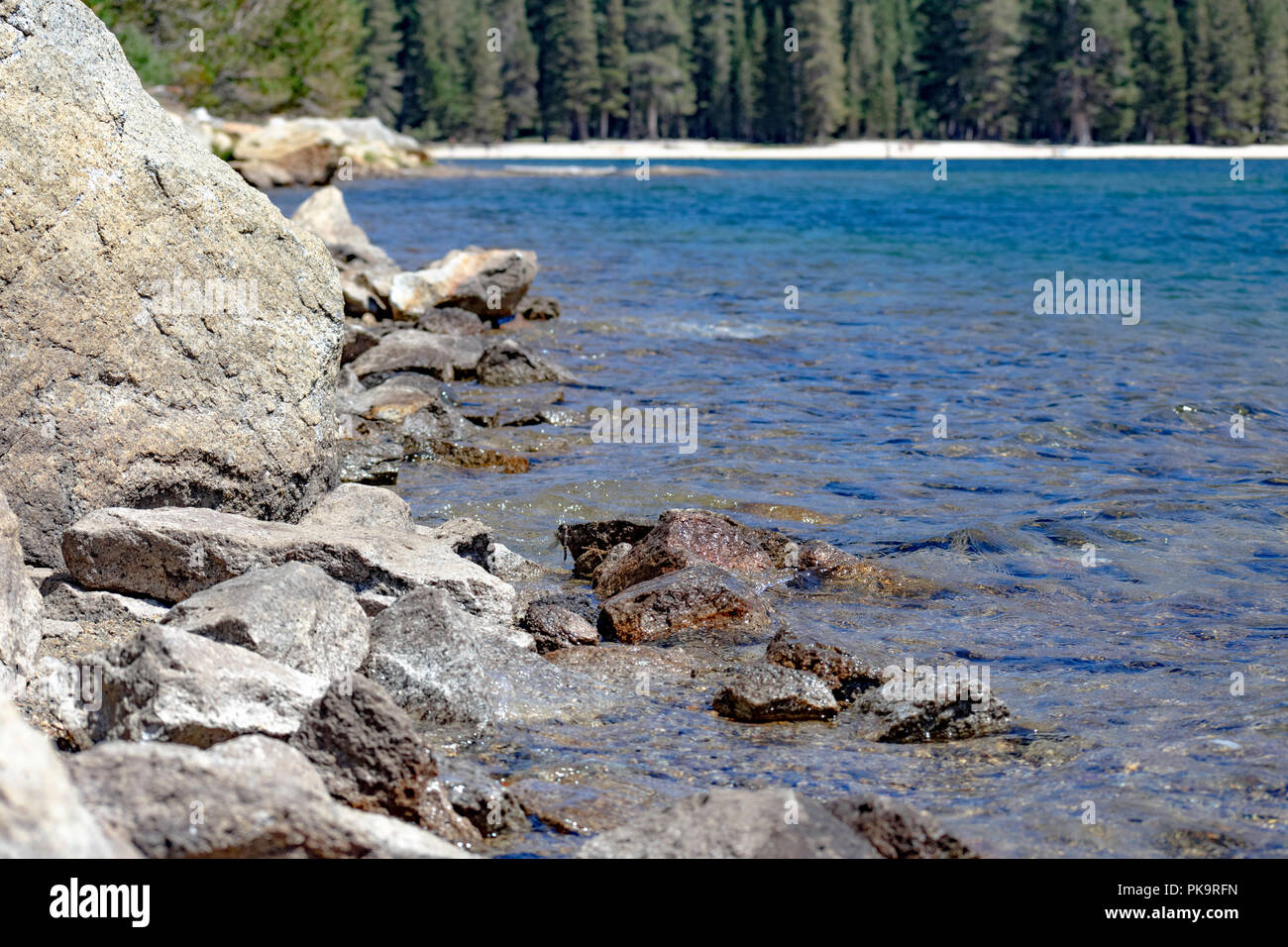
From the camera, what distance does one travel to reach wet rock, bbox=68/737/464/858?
125 inches

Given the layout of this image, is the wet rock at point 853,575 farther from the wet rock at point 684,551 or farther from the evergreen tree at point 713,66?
the evergreen tree at point 713,66

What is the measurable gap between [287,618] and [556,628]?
1.47 meters

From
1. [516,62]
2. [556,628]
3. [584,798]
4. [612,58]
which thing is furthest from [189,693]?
[612,58]

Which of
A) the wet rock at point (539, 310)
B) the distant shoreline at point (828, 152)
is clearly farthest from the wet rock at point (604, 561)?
the distant shoreline at point (828, 152)

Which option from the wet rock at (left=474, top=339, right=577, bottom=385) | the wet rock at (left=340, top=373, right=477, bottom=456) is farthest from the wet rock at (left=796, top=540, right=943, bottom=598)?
the wet rock at (left=474, top=339, right=577, bottom=385)

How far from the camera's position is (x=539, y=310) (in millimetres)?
17031

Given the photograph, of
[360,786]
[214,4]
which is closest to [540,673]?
[360,786]

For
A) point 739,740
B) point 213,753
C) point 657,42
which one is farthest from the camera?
point 657,42

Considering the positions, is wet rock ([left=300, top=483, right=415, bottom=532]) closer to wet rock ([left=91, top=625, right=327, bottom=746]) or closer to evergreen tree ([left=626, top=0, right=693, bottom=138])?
wet rock ([left=91, top=625, right=327, bottom=746])

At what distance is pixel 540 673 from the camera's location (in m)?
5.41

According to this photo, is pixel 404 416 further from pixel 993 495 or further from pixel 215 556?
pixel 215 556
